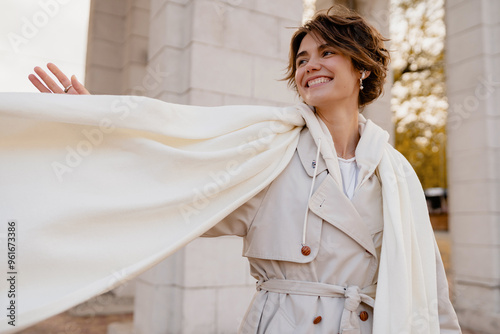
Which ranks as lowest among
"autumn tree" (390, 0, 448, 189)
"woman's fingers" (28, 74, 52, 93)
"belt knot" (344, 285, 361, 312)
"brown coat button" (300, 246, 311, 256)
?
"belt knot" (344, 285, 361, 312)

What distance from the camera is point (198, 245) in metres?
3.24

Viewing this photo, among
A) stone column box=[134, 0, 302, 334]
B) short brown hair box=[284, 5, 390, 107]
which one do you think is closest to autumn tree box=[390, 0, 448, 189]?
stone column box=[134, 0, 302, 334]

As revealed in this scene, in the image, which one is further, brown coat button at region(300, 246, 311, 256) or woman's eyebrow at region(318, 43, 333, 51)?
woman's eyebrow at region(318, 43, 333, 51)

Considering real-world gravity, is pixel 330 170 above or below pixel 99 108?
below

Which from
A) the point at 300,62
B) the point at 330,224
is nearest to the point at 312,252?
the point at 330,224

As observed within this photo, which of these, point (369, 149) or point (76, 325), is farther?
point (76, 325)

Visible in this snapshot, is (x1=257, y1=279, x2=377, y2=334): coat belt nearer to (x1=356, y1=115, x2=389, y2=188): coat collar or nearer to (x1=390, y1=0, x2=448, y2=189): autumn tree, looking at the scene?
(x1=356, y1=115, x2=389, y2=188): coat collar

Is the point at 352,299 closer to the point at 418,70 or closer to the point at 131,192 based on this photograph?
the point at 131,192

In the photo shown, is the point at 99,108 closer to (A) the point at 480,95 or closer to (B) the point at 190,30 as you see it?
(B) the point at 190,30

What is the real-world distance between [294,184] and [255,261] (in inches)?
14.3

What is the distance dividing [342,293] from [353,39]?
1072 millimetres

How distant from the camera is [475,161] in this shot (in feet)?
17.4

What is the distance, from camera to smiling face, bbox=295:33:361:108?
70.2 inches

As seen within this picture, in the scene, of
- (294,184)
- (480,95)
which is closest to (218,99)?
(294,184)
